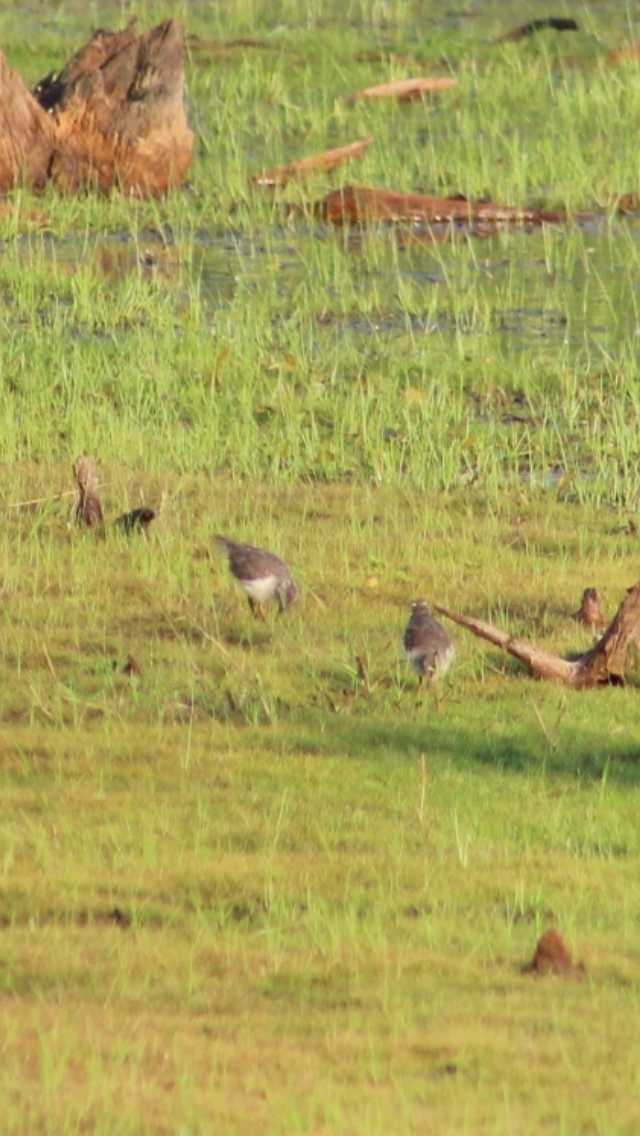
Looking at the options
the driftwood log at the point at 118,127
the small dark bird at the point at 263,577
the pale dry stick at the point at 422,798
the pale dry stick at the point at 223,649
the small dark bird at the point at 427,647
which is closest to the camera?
the pale dry stick at the point at 422,798

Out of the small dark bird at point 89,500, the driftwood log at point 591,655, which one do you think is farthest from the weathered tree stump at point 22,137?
the driftwood log at point 591,655

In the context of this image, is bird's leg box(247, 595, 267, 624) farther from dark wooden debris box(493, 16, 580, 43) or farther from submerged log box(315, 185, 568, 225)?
dark wooden debris box(493, 16, 580, 43)

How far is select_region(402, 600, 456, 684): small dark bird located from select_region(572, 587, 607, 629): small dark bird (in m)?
0.77

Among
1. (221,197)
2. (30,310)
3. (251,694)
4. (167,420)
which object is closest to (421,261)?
(221,197)

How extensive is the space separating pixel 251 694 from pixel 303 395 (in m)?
3.92

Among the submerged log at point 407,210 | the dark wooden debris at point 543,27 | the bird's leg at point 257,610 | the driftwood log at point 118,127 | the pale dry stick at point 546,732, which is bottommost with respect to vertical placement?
the dark wooden debris at point 543,27

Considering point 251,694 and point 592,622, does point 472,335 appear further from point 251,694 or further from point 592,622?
point 251,694

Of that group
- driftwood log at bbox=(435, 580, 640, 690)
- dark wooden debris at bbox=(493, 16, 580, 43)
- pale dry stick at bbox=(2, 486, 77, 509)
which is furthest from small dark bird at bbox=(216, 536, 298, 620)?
dark wooden debris at bbox=(493, 16, 580, 43)

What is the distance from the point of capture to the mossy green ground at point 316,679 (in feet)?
12.8

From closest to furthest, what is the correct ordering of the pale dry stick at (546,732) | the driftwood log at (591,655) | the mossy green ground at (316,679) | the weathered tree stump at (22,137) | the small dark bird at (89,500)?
the mossy green ground at (316,679)
the pale dry stick at (546,732)
the driftwood log at (591,655)
the small dark bird at (89,500)
the weathered tree stump at (22,137)

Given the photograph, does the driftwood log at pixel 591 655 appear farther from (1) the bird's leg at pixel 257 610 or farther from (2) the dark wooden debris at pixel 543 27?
(2) the dark wooden debris at pixel 543 27

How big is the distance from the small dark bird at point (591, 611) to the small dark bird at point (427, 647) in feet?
2.51

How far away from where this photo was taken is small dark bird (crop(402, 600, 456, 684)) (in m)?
6.00

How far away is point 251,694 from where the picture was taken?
612 cm
